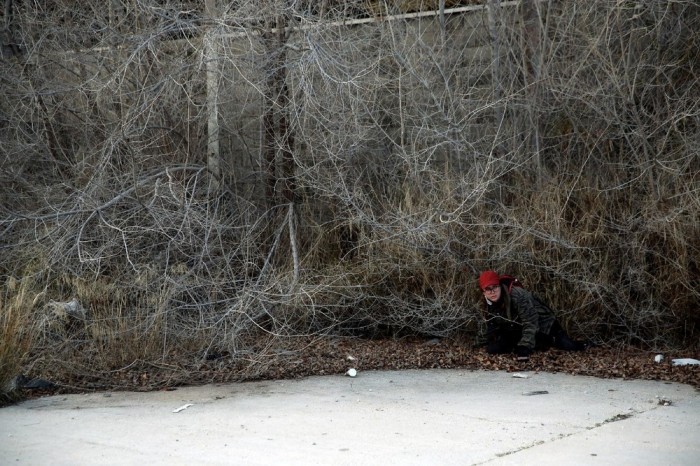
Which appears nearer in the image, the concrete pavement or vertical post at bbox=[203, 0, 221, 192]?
the concrete pavement

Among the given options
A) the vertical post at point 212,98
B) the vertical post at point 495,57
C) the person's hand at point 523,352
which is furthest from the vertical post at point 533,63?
the vertical post at point 212,98

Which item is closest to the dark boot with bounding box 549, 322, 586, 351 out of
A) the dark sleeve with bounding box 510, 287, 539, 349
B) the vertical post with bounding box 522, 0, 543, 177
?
the dark sleeve with bounding box 510, 287, 539, 349

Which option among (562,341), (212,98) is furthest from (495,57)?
(562,341)

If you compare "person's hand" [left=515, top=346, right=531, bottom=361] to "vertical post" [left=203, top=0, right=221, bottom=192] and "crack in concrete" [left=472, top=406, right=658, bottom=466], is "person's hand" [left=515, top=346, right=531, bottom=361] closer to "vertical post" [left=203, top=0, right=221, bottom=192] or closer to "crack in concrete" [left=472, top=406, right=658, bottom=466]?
"crack in concrete" [left=472, top=406, right=658, bottom=466]

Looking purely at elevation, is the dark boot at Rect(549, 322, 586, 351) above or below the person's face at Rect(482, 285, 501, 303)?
below

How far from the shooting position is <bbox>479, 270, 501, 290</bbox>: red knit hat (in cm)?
859

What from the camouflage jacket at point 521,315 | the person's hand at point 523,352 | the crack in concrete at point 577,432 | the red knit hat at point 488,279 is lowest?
the crack in concrete at point 577,432

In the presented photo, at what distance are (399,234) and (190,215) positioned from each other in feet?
6.70

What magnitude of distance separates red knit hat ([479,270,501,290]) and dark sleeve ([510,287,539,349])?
21 centimetres

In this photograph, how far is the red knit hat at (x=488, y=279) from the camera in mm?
8586

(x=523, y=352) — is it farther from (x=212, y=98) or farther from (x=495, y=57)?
(x=212, y=98)

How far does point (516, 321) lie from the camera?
8.80m

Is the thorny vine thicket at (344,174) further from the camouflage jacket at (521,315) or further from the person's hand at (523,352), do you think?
the person's hand at (523,352)

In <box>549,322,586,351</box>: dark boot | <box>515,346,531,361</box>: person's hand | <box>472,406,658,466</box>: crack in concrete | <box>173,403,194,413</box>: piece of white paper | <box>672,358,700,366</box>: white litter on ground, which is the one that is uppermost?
<box>549,322,586,351</box>: dark boot
